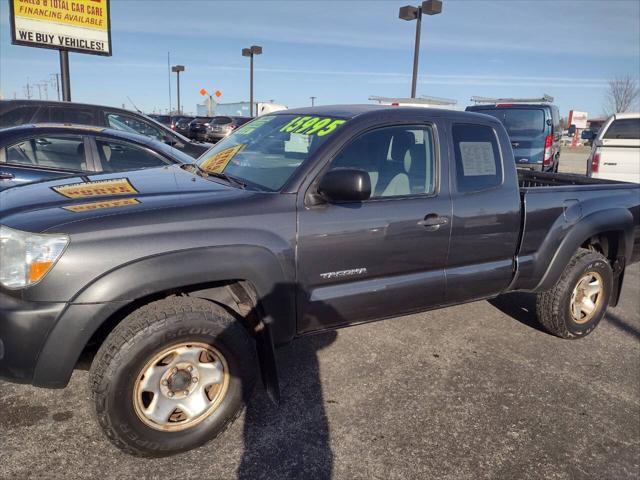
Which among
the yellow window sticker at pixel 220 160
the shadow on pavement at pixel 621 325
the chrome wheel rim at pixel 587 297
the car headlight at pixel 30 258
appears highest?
the yellow window sticker at pixel 220 160

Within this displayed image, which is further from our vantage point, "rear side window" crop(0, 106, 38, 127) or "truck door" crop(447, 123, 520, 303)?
"rear side window" crop(0, 106, 38, 127)

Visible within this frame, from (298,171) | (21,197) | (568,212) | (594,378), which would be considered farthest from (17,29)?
(594,378)

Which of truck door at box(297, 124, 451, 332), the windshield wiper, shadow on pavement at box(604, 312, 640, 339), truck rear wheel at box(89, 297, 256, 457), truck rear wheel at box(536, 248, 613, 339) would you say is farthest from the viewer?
shadow on pavement at box(604, 312, 640, 339)

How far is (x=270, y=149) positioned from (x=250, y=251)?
37.1 inches

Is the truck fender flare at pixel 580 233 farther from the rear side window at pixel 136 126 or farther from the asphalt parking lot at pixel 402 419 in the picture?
the rear side window at pixel 136 126

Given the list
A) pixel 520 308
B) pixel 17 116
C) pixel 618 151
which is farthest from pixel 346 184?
pixel 618 151

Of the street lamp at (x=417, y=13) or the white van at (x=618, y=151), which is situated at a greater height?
the street lamp at (x=417, y=13)

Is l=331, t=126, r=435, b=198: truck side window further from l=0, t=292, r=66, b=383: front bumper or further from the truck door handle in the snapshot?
l=0, t=292, r=66, b=383: front bumper

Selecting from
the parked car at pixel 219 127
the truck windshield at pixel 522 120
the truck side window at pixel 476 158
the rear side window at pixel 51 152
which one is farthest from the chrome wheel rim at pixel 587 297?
the parked car at pixel 219 127

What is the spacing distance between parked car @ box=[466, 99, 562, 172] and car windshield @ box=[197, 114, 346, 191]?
30.6ft

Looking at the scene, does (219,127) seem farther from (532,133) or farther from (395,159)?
(395,159)

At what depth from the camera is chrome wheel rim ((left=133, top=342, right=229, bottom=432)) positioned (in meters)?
2.38

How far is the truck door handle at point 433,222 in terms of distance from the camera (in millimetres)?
3016

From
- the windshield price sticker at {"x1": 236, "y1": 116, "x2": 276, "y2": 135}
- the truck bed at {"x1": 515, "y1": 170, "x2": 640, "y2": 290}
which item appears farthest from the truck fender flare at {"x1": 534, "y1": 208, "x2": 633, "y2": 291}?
the windshield price sticker at {"x1": 236, "y1": 116, "x2": 276, "y2": 135}
